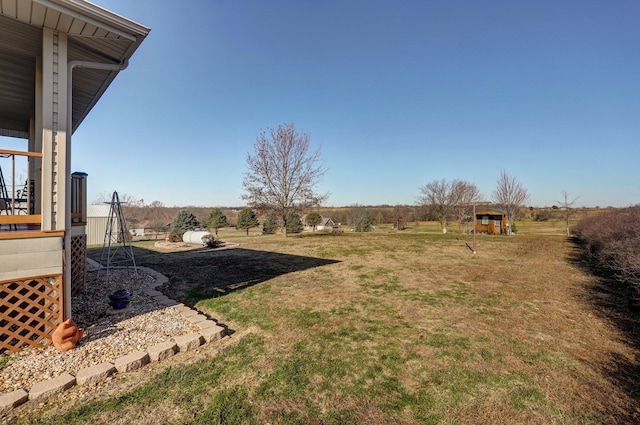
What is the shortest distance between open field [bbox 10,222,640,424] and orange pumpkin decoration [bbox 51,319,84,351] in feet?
3.41

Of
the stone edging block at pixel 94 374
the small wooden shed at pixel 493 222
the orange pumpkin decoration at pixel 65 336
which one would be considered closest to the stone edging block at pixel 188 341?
the stone edging block at pixel 94 374

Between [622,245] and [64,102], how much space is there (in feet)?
38.8

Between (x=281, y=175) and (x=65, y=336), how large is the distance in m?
16.7

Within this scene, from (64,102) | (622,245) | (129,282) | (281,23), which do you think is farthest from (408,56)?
(129,282)

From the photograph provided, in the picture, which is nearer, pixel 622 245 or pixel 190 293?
pixel 190 293

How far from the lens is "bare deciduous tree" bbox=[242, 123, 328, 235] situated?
1895cm

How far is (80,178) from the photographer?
555 cm

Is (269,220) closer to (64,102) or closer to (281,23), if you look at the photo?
(281,23)

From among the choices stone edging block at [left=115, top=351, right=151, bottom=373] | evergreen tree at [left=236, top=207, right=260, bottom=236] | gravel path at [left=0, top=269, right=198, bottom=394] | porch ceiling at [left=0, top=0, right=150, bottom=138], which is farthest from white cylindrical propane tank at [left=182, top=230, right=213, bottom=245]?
→ evergreen tree at [left=236, top=207, right=260, bottom=236]

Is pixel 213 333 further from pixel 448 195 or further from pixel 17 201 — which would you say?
pixel 448 195

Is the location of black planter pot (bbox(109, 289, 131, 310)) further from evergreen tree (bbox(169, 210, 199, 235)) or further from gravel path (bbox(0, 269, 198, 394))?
evergreen tree (bbox(169, 210, 199, 235))

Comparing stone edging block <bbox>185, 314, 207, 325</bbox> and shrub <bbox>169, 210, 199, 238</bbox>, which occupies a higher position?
shrub <bbox>169, 210, 199, 238</bbox>

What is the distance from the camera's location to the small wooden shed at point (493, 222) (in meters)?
22.6

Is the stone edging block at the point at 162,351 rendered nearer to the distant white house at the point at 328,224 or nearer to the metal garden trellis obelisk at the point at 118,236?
the metal garden trellis obelisk at the point at 118,236
